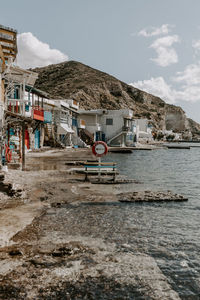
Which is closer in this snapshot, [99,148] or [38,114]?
[99,148]

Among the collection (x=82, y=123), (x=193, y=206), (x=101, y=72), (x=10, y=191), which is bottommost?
(x=193, y=206)

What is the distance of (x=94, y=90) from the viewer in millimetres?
133375

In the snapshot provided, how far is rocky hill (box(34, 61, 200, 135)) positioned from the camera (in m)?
125

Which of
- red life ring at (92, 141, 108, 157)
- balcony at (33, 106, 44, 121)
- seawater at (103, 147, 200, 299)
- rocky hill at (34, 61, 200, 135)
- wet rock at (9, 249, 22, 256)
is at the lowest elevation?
seawater at (103, 147, 200, 299)

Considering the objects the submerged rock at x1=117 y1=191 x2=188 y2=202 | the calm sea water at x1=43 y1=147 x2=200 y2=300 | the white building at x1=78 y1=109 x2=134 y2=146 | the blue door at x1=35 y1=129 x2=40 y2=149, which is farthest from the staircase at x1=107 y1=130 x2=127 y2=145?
the calm sea water at x1=43 y1=147 x2=200 y2=300

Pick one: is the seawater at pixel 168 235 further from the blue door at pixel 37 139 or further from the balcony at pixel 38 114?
the blue door at pixel 37 139

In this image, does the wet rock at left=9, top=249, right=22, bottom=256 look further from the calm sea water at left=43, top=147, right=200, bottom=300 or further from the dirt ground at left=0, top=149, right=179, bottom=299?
the calm sea water at left=43, top=147, right=200, bottom=300

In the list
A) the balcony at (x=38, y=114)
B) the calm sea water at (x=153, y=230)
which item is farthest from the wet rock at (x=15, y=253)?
the balcony at (x=38, y=114)

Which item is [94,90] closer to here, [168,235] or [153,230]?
[153,230]

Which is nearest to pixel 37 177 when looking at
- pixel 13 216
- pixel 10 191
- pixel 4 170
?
pixel 4 170

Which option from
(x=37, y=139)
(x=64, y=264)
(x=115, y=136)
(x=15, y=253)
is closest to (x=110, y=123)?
(x=115, y=136)

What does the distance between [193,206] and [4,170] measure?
11.6 metres

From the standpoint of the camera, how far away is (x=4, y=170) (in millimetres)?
16625

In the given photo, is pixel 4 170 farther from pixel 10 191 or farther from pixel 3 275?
pixel 3 275
